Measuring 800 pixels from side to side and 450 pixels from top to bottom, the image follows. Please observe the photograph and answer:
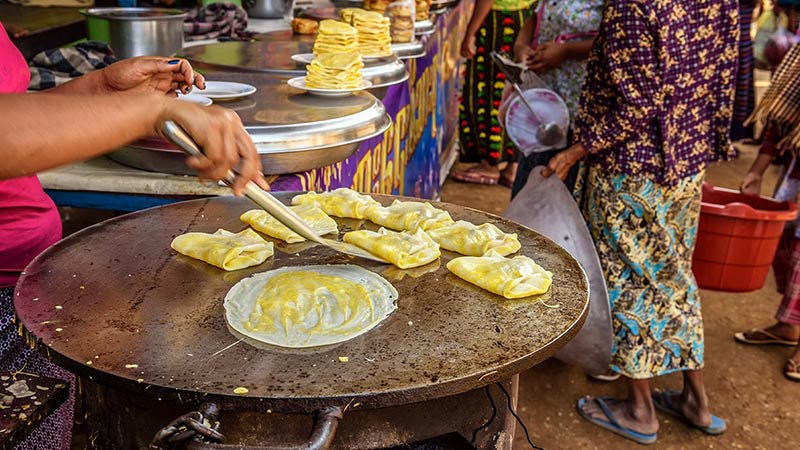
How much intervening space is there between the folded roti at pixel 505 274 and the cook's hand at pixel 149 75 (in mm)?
974

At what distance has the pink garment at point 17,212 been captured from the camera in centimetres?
183

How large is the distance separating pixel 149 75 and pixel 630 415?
2714 millimetres

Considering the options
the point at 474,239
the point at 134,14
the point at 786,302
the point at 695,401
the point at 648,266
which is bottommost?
the point at 695,401

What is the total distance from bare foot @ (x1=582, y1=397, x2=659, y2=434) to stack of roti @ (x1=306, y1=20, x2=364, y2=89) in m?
2.03

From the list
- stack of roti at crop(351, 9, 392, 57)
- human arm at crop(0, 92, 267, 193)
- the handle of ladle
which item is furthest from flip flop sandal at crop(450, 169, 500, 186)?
human arm at crop(0, 92, 267, 193)

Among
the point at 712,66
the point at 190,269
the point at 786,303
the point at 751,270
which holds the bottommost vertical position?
the point at 786,303

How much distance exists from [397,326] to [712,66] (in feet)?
7.49

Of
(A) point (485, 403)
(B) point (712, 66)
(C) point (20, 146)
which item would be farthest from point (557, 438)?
(C) point (20, 146)

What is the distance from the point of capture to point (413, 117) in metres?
4.98

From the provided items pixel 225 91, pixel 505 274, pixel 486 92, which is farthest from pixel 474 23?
pixel 505 274

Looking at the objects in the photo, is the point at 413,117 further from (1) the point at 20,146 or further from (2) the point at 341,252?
(1) the point at 20,146

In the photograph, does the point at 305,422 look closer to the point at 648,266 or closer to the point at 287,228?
the point at 287,228

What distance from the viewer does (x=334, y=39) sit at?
2.99 metres

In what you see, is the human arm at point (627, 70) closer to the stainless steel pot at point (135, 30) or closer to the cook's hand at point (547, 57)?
the cook's hand at point (547, 57)
